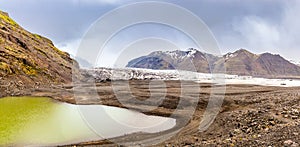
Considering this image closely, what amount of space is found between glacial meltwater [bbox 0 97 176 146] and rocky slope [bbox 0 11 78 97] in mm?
20345

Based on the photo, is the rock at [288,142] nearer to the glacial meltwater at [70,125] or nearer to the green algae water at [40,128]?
the glacial meltwater at [70,125]

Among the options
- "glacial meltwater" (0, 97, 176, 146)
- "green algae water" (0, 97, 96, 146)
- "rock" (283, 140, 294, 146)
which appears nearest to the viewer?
"rock" (283, 140, 294, 146)

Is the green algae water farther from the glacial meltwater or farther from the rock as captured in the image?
the rock

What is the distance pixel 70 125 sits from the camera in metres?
20.3

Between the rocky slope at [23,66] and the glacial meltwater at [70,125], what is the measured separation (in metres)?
20.3

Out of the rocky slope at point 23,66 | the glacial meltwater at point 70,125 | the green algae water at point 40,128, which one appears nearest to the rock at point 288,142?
the glacial meltwater at point 70,125

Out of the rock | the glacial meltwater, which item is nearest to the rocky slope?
the glacial meltwater

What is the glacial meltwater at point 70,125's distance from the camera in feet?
54.2

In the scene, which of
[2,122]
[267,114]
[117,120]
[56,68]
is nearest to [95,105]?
[117,120]

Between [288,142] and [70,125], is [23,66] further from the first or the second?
[288,142]

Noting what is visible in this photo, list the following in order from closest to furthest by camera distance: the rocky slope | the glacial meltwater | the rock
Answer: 1. the rock
2. the glacial meltwater
3. the rocky slope

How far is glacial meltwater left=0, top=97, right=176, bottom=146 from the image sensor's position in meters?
16.5

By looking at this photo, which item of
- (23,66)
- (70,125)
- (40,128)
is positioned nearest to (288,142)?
(70,125)

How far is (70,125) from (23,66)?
41.0 metres
